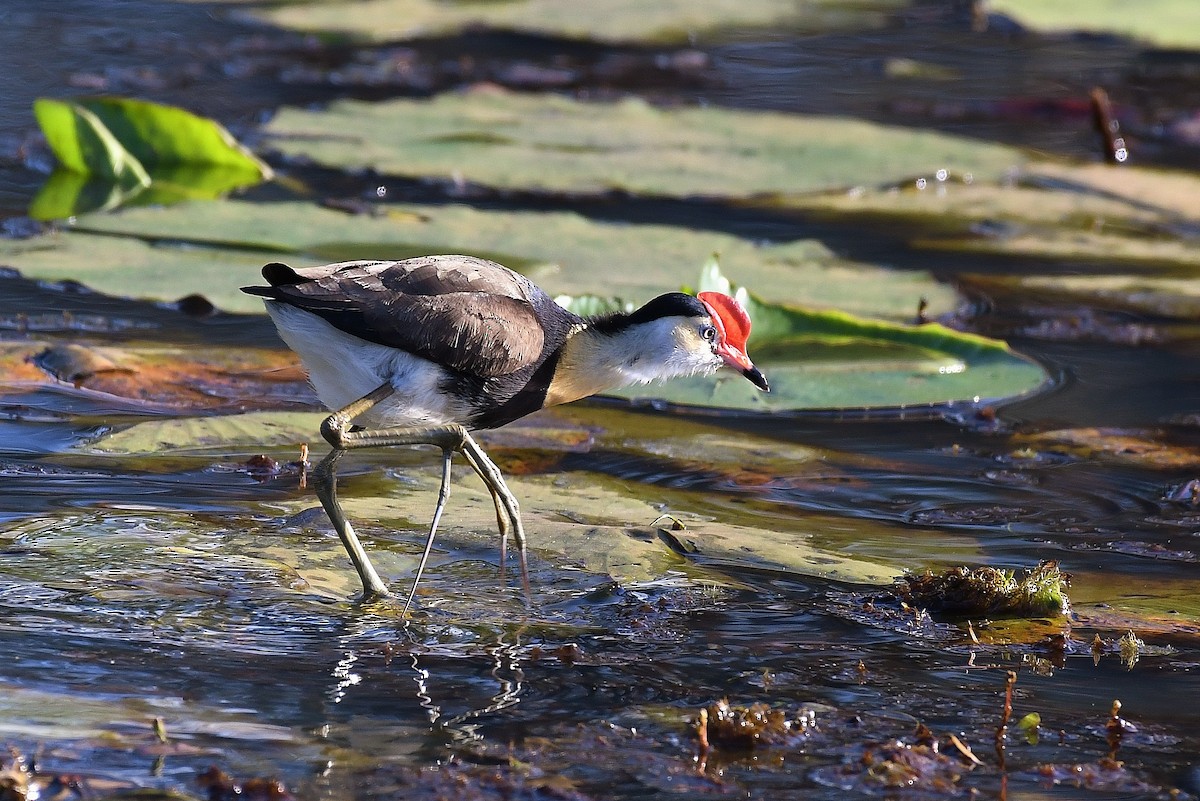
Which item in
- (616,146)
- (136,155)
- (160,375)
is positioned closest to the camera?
(160,375)

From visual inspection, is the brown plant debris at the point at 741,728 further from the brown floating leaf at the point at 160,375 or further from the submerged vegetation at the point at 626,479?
the brown floating leaf at the point at 160,375

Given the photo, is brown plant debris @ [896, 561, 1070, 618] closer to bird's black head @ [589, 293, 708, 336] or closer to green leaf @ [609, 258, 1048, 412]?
bird's black head @ [589, 293, 708, 336]

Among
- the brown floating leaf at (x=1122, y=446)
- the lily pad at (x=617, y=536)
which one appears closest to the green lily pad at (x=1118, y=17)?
the brown floating leaf at (x=1122, y=446)

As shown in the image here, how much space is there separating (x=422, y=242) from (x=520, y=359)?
2.78 meters

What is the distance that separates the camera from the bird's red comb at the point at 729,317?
4840 mm

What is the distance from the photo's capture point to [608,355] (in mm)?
4641

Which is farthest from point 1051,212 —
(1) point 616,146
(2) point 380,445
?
(2) point 380,445

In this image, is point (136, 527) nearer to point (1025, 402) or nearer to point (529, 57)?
point (1025, 402)

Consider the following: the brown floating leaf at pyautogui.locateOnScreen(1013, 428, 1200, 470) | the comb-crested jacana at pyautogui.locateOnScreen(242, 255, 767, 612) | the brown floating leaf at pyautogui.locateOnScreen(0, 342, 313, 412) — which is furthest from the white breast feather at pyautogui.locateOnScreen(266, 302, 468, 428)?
the brown floating leaf at pyautogui.locateOnScreen(1013, 428, 1200, 470)

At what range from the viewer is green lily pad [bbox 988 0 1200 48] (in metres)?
11.2

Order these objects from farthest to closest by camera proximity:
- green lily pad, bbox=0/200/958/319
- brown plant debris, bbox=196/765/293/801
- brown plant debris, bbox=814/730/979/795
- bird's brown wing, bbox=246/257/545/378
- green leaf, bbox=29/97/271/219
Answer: green leaf, bbox=29/97/271/219 → green lily pad, bbox=0/200/958/319 → bird's brown wing, bbox=246/257/545/378 → brown plant debris, bbox=814/730/979/795 → brown plant debris, bbox=196/765/293/801

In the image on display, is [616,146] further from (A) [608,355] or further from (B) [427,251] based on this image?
(A) [608,355]

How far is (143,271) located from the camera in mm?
6516

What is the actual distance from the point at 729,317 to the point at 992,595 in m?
1.23
